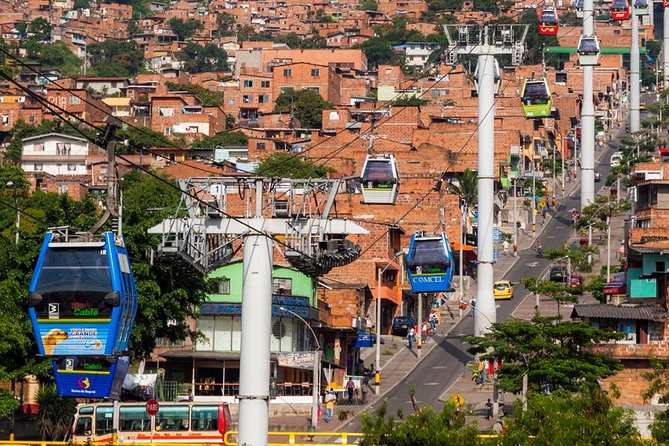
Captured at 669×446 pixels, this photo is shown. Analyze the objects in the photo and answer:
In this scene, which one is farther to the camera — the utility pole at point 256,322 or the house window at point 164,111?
the house window at point 164,111

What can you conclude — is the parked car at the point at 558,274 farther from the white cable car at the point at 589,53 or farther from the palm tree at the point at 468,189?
the white cable car at the point at 589,53

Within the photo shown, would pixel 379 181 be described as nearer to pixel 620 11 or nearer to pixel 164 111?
pixel 620 11

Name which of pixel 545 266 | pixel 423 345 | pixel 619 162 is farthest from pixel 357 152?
pixel 423 345

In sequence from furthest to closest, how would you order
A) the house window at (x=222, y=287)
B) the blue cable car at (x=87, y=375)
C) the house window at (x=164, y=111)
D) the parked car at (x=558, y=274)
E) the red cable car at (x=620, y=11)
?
the house window at (x=164, y=111)
the red cable car at (x=620, y=11)
the parked car at (x=558, y=274)
the house window at (x=222, y=287)
the blue cable car at (x=87, y=375)

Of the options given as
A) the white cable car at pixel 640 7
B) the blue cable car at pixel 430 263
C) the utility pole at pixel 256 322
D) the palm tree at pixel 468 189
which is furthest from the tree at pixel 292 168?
the utility pole at pixel 256 322

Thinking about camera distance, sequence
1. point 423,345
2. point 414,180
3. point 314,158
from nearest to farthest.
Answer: point 423,345
point 414,180
point 314,158

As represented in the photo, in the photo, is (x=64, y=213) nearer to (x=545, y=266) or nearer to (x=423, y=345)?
(x=423, y=345)

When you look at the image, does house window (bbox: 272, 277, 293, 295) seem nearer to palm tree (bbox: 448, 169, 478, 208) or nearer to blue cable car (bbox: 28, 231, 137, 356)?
blue cable car (bbox: 28, 231, 137, 356)

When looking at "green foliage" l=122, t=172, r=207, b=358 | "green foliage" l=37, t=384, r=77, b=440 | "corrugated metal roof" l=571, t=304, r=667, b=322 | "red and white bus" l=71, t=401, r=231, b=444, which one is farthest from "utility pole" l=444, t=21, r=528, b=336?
"green foliage" l=37, t=384, r=77, b=440
